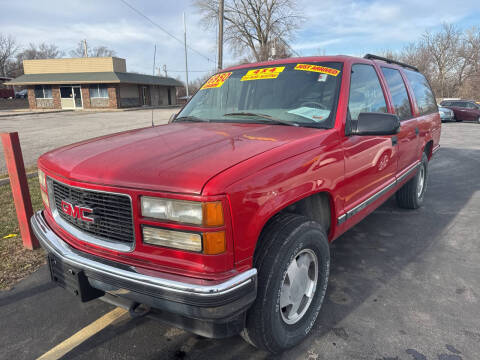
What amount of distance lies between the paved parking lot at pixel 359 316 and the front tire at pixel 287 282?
0.20m

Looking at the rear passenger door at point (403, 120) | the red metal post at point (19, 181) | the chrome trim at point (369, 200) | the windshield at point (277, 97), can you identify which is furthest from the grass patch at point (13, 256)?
the rear passenger door at point (403, 120)

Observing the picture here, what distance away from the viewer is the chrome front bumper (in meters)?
1.64

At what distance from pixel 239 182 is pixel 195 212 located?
0.84 ft

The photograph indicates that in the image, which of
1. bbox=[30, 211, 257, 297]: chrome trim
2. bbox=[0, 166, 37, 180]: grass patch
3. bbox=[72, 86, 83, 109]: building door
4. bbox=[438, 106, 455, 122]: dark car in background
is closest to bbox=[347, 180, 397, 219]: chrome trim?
bbox=[30, 211, 257, 297]: chrome trim

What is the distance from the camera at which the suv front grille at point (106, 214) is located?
1841mm

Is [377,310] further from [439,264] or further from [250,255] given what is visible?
[250,255]

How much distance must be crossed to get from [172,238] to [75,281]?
2.27 ft

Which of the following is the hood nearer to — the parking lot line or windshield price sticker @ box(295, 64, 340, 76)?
windshield price sticker @ box(295, 64, 340, 76)

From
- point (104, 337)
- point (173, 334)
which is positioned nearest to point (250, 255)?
point (173, 334)

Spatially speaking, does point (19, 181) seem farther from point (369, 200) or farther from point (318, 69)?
point (369, 200)

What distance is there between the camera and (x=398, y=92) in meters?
3.96

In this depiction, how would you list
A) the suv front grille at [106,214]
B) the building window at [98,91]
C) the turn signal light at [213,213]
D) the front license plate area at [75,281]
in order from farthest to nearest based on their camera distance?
the building window at [98,91] → the front license plate area at [75,281] → the suv front grille at [106,214] → the turn signal light at [213,213]

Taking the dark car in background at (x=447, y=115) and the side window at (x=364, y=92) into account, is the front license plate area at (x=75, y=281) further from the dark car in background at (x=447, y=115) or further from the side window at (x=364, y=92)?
the dark car in background at (x=447, y=115)

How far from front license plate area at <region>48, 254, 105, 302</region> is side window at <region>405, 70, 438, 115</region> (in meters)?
4.28
